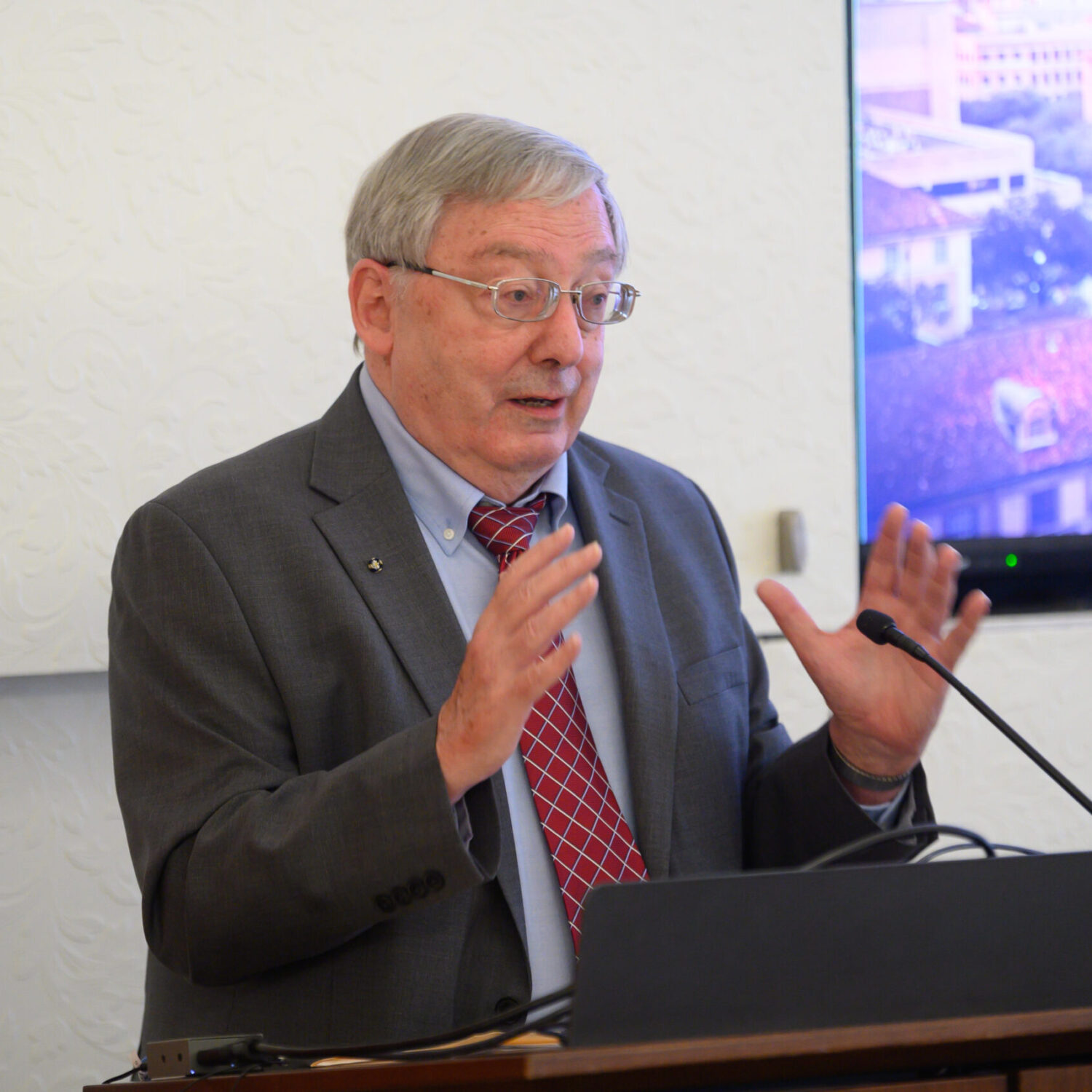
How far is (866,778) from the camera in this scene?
1.40 meters

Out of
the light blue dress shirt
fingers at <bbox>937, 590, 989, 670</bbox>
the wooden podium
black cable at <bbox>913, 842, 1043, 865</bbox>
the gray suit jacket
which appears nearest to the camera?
the wooden podium

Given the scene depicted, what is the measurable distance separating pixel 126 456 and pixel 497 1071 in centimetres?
157

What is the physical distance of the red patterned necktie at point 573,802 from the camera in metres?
1.37

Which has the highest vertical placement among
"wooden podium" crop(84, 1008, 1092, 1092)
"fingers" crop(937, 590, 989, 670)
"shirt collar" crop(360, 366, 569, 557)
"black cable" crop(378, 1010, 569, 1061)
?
"shirt collar" crop(360, 366, 569, 557)

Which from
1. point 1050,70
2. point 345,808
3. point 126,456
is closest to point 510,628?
point 345,808

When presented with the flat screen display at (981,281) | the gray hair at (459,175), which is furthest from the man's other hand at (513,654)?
the flat screen display at (981,281)

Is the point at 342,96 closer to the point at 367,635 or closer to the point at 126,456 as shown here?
the point at 126,456

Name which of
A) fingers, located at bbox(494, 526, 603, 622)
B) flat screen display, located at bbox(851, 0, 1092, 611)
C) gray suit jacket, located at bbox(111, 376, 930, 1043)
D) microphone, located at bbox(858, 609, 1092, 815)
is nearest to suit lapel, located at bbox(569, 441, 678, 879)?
gray suit jacket, located at bbox(111, 376, 930, 1043)

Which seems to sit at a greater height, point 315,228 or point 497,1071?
point 315,228

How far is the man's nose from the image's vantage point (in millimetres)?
1438

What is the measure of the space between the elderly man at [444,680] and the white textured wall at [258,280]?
1.93 feet

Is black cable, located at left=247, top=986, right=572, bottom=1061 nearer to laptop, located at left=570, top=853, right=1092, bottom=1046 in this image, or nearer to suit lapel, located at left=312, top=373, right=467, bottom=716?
laptop, located at left=570, top=853, right=1092, bottom=1046

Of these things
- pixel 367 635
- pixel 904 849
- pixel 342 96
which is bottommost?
pixel 904 849

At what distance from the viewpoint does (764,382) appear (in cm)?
235
